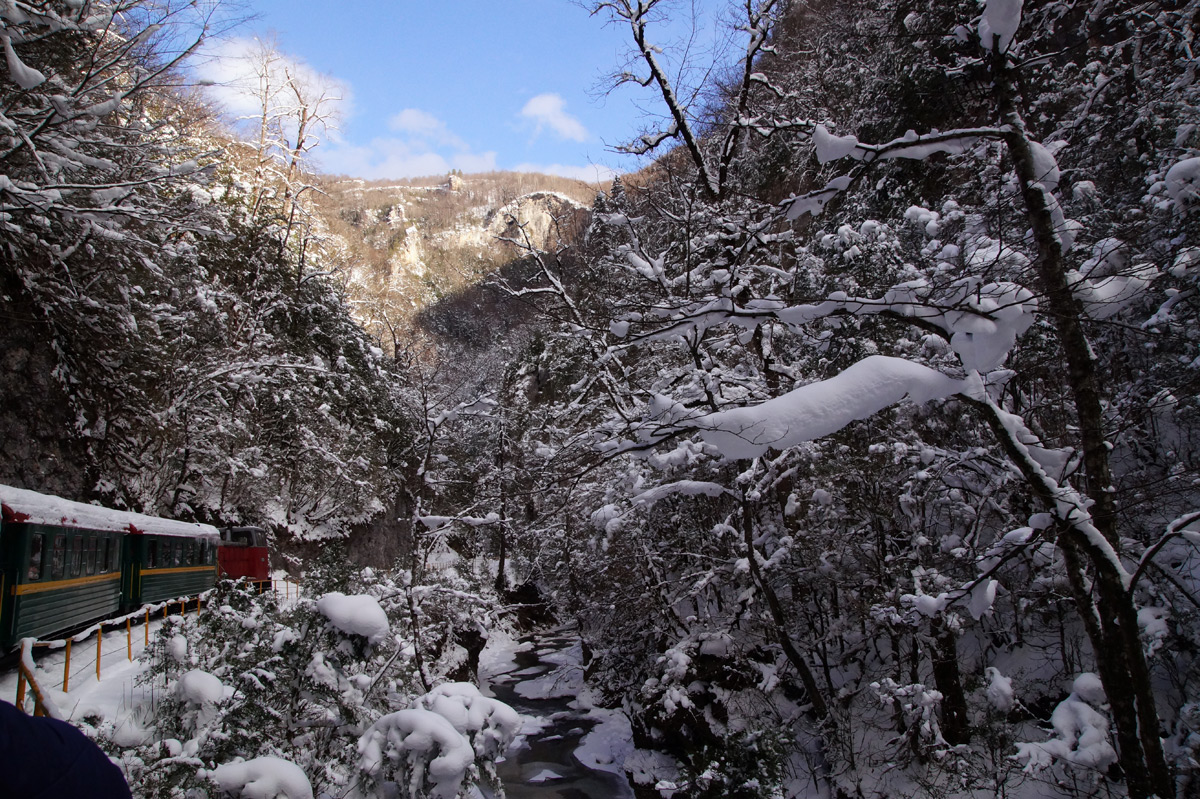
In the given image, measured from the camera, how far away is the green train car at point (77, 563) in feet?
25.3

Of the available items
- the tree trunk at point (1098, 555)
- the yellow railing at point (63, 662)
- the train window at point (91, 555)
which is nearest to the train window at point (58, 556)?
the train window at point (91, 555)

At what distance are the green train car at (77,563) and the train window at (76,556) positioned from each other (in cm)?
2

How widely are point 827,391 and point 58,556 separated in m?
10.9

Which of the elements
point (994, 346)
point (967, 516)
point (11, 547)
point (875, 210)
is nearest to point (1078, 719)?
point (967, 516)

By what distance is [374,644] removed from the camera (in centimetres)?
562

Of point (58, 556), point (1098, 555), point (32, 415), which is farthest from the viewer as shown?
point (32, 415)

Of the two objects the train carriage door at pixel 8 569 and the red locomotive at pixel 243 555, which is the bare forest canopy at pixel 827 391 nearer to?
the red locomotive at pixel 243 555

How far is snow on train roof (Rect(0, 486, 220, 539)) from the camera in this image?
764 centimetres

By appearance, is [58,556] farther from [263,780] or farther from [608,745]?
[608,745]

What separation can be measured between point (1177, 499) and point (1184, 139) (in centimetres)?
423

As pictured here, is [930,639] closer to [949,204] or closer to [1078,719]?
[1078,719]

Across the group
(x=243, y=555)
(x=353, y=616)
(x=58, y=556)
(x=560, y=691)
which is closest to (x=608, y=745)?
(x=560, y=691)

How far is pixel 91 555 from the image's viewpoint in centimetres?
1001

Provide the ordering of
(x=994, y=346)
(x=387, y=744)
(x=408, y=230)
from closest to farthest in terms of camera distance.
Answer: (x=994, y=346) → (x=387, y=744) → (x=408, y=230)
